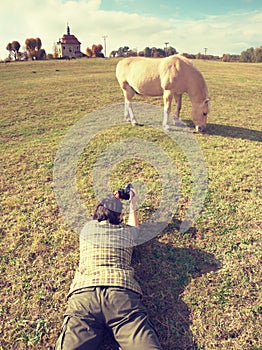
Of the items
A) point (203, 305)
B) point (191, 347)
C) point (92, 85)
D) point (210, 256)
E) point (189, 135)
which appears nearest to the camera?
point (191, 347)

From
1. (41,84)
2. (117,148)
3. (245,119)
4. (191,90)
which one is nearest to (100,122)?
(117,148)

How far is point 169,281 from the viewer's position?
12.4 ft

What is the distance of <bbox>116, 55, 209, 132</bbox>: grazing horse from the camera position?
825cm

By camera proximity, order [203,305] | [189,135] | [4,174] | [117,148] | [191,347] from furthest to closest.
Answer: [189,135] → [117,148] → [4,174] → [203,305] → [191,347]

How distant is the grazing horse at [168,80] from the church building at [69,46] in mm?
85030

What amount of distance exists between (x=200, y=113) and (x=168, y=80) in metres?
1.43

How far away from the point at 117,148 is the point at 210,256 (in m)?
4.54

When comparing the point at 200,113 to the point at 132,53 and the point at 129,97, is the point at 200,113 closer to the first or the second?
the point at 129,97

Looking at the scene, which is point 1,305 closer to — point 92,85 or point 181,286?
point 181,286

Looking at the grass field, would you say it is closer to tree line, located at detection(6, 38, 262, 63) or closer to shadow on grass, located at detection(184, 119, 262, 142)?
shadow on grass, located at detection(184, 119, 262, 142)

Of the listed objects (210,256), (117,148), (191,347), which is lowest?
(191,347)

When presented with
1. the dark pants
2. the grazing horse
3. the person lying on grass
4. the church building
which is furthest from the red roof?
the dark pants

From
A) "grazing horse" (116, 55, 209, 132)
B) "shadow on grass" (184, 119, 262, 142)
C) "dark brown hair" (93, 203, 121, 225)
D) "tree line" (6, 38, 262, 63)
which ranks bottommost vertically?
"dark brown hair" (93, 203, 121, 225)

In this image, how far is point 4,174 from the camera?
6.88 m
